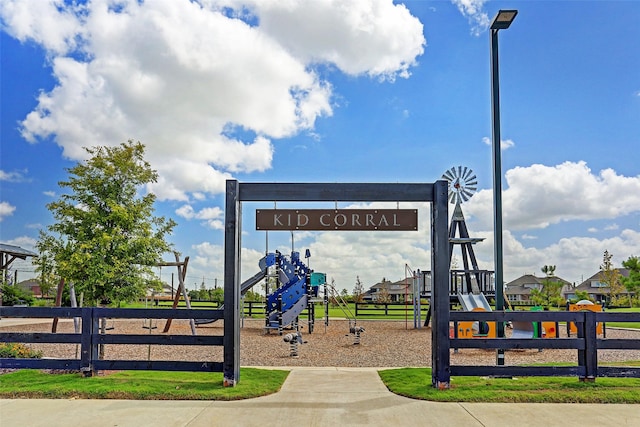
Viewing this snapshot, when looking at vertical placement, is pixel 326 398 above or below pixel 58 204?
below

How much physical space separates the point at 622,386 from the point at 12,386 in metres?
8.43

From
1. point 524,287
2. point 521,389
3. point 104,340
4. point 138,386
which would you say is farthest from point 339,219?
point 524,287

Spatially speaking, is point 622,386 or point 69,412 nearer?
point 69,412

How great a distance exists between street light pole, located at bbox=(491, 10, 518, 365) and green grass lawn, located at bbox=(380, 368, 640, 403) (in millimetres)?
872

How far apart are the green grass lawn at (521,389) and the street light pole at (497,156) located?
872 mm

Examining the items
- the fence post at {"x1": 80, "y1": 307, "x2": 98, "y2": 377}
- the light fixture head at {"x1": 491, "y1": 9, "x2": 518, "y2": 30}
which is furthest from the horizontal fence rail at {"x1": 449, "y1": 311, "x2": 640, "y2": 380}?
the fence post at {"x1": 80, "y1": 307, "x2": 98, "y2": 377}

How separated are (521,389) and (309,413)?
3109mm

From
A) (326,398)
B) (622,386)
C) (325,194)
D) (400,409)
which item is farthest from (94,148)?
(622,386)

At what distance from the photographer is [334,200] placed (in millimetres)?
8070

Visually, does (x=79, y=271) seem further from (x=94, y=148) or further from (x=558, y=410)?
(x=558, y=410)

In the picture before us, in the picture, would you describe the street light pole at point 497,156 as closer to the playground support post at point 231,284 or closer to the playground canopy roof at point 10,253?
the playground support post at point 231,284

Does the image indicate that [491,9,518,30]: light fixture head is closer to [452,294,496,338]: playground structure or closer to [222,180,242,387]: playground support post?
[222,180,242,387]: playground support post

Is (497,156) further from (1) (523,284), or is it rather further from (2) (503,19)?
(1) (523,284)

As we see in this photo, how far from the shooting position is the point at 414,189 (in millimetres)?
8117
